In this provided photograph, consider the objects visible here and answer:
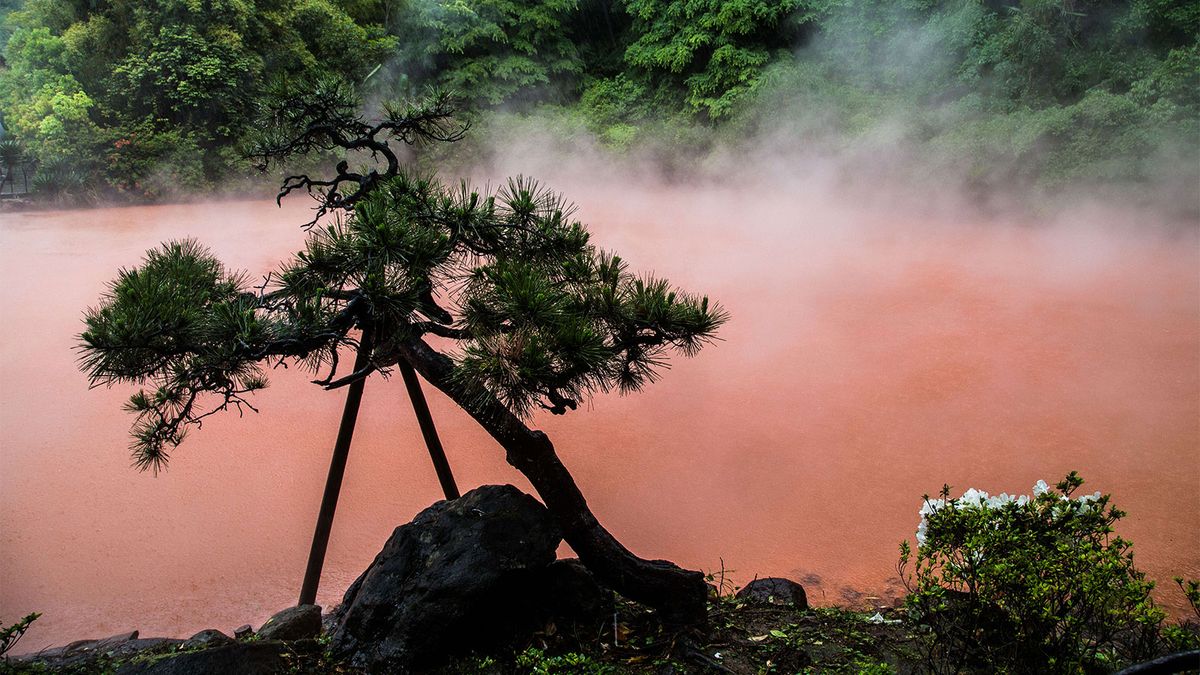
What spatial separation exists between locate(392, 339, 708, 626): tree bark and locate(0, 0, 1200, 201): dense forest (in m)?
6.46

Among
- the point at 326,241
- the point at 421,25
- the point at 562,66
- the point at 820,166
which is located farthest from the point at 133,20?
the point at 326,241

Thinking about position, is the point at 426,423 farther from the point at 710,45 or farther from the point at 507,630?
the point at 710,45

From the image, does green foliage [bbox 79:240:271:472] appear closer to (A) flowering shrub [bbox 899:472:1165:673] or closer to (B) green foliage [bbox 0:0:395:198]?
(A) flowering shrub [bbox 899:472:1165:673]

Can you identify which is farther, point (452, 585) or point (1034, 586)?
point (452, 585)

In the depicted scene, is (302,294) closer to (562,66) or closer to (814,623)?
(814,623)

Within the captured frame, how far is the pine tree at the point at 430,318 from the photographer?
5.32 ft

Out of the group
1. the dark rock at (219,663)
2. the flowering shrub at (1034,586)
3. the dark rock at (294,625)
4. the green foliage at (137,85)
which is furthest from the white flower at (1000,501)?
the green foliage at (137,85)

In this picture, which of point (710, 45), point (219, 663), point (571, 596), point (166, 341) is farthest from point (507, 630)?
point (710, 45)

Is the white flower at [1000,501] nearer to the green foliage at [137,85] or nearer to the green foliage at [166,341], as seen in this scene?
the green foliage at [166,341]

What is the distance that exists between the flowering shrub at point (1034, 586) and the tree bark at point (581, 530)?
1.65 ft

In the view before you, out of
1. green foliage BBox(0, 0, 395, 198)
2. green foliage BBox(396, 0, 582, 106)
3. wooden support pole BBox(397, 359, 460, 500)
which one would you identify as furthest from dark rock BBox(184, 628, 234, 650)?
green foliage BBox(396, 0, 582, 106)

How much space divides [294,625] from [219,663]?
0.60m

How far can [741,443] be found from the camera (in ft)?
A: 12.7

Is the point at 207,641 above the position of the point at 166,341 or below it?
below
